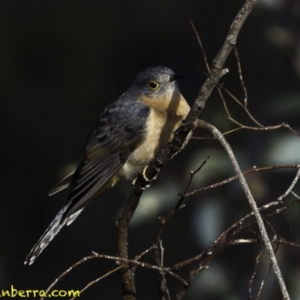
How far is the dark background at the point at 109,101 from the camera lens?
550 centimetres

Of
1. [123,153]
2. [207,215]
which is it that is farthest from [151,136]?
[207,215]

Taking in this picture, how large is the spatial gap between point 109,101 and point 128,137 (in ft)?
3.64

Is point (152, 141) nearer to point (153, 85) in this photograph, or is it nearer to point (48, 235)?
point (153, 85)

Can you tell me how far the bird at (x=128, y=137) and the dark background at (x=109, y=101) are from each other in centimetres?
74

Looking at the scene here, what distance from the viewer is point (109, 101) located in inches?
226

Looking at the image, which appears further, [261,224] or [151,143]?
[151,143]

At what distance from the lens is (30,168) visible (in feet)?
19.0

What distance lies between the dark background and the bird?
2.41 feet

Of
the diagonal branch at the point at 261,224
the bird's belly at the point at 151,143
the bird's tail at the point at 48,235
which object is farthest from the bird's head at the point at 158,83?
the diagonal branch at the point at 261,224

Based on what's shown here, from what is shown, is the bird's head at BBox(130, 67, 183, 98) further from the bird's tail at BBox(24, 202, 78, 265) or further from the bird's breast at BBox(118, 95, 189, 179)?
the bird's tail at BBox(24, 202, 78, 265)

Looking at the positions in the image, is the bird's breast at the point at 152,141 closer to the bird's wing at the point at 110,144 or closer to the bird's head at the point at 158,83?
the bird's wing at the point at 110,144

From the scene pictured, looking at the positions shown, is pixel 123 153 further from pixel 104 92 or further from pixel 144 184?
pixel 104 92

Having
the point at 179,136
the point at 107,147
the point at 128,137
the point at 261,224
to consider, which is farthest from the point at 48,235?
the point at 261,224

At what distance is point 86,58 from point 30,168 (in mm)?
955
